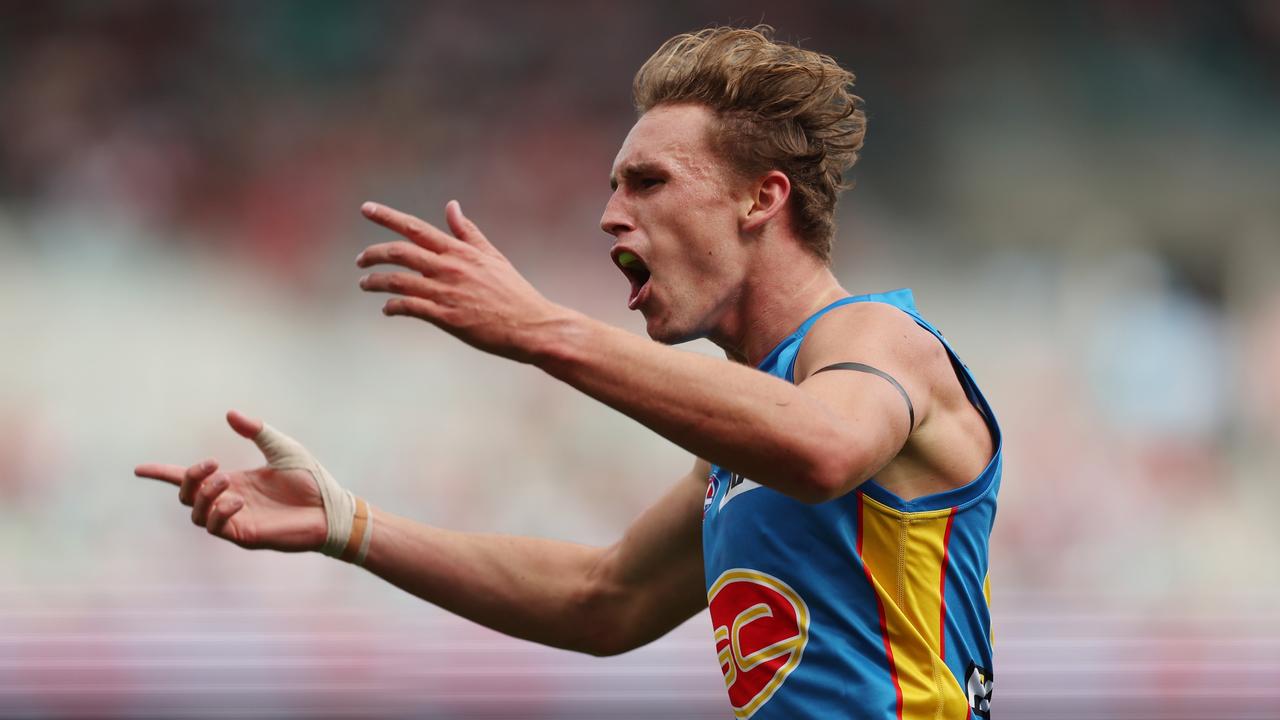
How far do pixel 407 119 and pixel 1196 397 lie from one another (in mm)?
5133

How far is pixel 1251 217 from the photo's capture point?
8391mm

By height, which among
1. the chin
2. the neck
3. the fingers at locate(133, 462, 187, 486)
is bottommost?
the fingers at locate(133, 462, 187, 486)

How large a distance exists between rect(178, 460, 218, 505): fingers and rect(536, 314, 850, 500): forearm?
0.90 m

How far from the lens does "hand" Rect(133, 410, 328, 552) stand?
8.52 feet

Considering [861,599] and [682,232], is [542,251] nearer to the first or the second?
[682,232]

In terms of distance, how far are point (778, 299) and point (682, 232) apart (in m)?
0.24

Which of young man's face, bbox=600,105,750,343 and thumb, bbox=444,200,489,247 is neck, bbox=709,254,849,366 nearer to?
young man's face, bbox=600,105,750,343

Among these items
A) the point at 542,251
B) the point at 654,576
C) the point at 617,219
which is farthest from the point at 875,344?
the point at 542,251

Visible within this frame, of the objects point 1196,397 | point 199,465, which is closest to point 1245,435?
point 1196,397

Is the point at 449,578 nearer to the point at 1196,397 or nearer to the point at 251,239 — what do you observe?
the point at 251,239

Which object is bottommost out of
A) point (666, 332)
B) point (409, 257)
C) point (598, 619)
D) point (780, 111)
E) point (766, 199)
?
point (598, 619)

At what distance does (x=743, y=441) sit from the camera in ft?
6.49

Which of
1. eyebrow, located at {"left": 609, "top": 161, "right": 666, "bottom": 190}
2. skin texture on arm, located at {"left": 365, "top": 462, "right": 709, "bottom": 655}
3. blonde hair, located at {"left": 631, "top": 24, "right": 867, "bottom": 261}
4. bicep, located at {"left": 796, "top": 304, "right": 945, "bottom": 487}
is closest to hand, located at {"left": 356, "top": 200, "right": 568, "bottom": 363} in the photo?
bicep, located at {"left": 796, "top": 304, "right": 945, "bottom": 487}

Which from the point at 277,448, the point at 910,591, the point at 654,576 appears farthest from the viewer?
the point at 654,576
